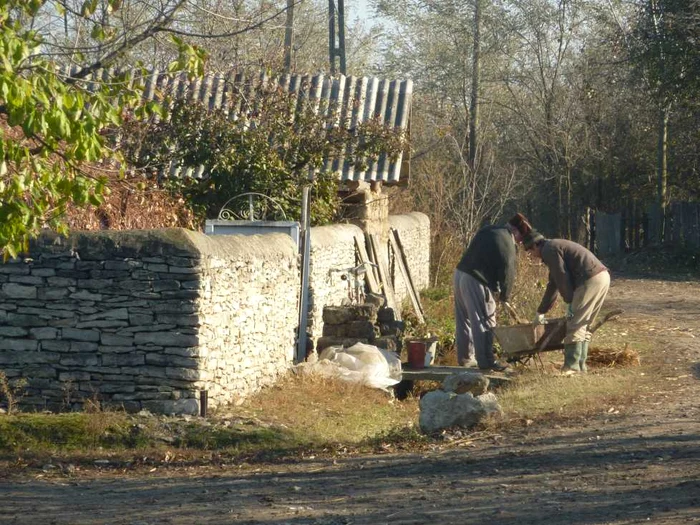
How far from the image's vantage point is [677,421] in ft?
30.3

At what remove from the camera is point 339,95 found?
17859 millimetres

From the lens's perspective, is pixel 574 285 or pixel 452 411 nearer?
pixel 452 411

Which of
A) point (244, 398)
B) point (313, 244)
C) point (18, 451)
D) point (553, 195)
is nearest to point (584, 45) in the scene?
point (553, 195)

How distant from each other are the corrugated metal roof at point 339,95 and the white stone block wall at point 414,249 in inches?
69.5


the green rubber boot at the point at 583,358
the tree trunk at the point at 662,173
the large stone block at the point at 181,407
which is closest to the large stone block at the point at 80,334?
the large stone block at the point at 181,407

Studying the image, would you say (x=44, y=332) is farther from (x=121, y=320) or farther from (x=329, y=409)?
(x=329, y=409)

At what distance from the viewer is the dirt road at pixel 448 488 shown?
6645 mm

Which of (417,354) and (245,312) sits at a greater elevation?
(245,312)

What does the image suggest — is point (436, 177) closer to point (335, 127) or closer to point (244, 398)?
point (335, 127)

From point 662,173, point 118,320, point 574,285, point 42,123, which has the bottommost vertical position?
point 118,320

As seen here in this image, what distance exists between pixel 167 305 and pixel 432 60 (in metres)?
31.4

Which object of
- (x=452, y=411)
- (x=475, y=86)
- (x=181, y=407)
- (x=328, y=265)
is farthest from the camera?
(x=475, y=86)

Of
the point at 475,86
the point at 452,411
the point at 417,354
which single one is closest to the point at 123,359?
the point at 452,411

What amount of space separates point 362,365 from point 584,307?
8.84ft
